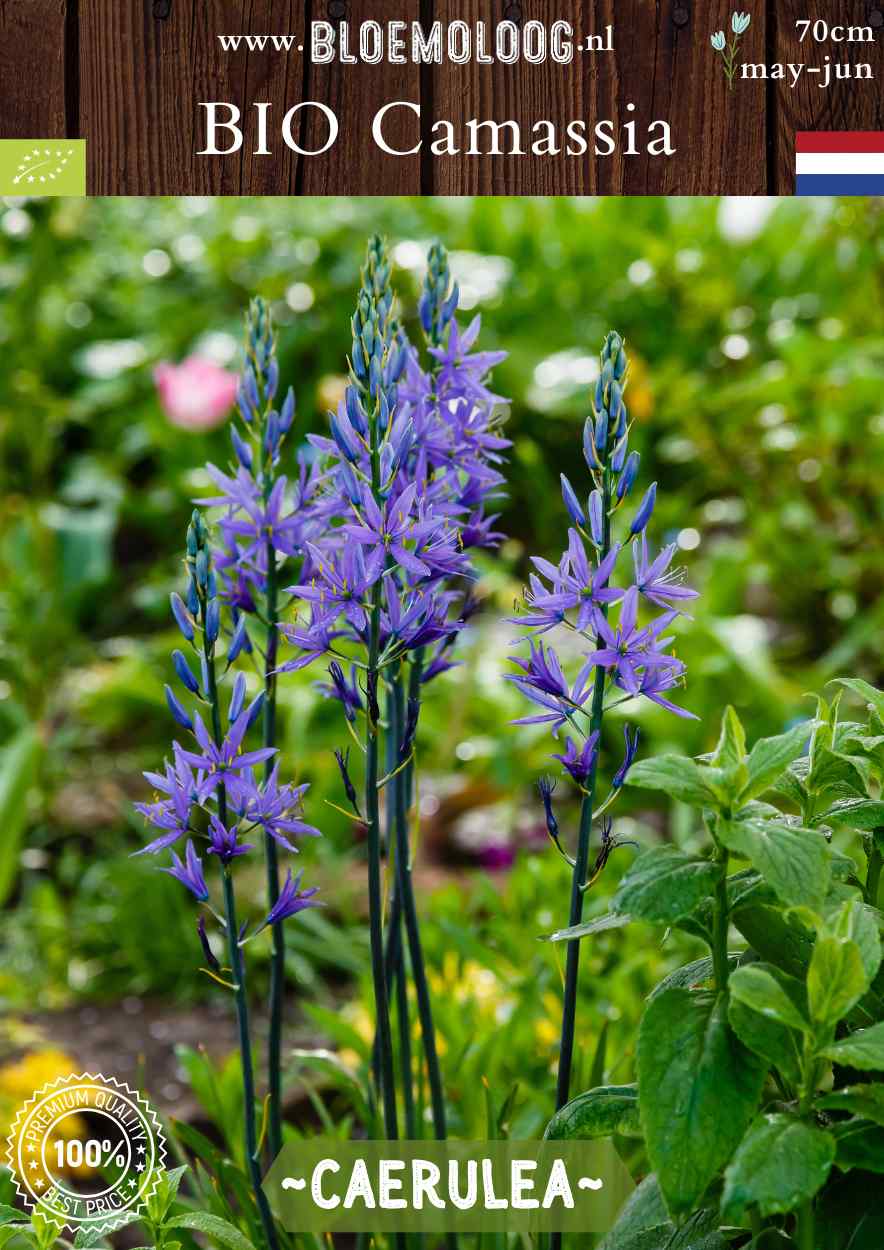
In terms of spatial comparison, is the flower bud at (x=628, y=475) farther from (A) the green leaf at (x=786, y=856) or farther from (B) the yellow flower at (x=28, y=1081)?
(B) the yellow flower at (x=28, y=1081)

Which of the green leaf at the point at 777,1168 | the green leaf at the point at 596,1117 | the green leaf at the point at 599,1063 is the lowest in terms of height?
the green leaf at the point at 599,1063

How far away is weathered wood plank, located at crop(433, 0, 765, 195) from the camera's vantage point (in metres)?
1.56

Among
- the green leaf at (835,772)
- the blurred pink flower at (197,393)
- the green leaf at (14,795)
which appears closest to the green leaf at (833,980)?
the green leaf at (835,772)

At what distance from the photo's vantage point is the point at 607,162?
62.7 inches

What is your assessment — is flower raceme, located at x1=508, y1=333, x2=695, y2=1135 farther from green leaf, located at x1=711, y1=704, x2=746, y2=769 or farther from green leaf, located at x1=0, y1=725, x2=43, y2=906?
green leaf, located at x1=0, y1=725, x2=43, y2=906

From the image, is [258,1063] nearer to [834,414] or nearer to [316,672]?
[316,672]

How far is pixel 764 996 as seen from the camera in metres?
0.94

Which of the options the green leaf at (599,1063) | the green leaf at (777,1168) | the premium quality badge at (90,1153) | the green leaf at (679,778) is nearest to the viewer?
the green leaf at (777,1168)

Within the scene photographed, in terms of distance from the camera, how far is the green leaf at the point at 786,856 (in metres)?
0.93

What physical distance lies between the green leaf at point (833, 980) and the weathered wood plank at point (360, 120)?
3.45 feet

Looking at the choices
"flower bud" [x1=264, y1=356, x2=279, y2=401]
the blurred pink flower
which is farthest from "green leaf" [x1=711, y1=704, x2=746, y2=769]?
the blurred pink flower

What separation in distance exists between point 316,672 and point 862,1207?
202 cm

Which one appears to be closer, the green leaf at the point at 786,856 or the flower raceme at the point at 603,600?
the green leaf at the point at 786,856

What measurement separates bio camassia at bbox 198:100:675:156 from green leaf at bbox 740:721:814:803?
86 cm
